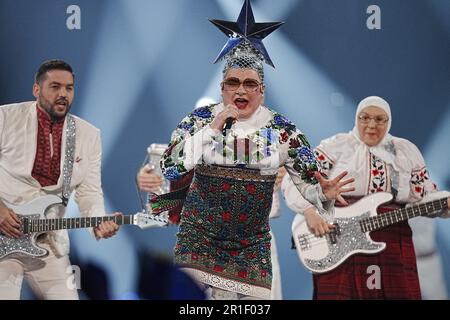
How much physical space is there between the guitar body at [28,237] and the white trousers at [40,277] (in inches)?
1.8

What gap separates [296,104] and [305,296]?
48.9 inches

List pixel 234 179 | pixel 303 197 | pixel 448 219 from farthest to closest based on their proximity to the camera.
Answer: pixel 448 219 → pixel 303 197 → pixel 234 179

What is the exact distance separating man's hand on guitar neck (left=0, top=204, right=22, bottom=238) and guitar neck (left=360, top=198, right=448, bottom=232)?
217 centimetres

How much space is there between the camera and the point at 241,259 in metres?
4.64

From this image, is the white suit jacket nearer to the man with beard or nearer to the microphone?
the man with beard

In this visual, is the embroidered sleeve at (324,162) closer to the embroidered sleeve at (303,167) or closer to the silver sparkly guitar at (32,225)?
the embroidered sleeve at (303,167)

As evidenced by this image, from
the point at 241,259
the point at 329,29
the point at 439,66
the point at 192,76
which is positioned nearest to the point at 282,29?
the point at 329,29

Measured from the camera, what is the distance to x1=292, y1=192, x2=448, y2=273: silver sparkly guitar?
17.4 feet

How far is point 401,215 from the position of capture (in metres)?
5.31

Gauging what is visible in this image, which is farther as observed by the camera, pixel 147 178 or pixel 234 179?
pixel 147 178

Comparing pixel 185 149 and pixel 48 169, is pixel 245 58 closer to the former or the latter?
pixel 185 149

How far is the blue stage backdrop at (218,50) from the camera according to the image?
5.38 metres
